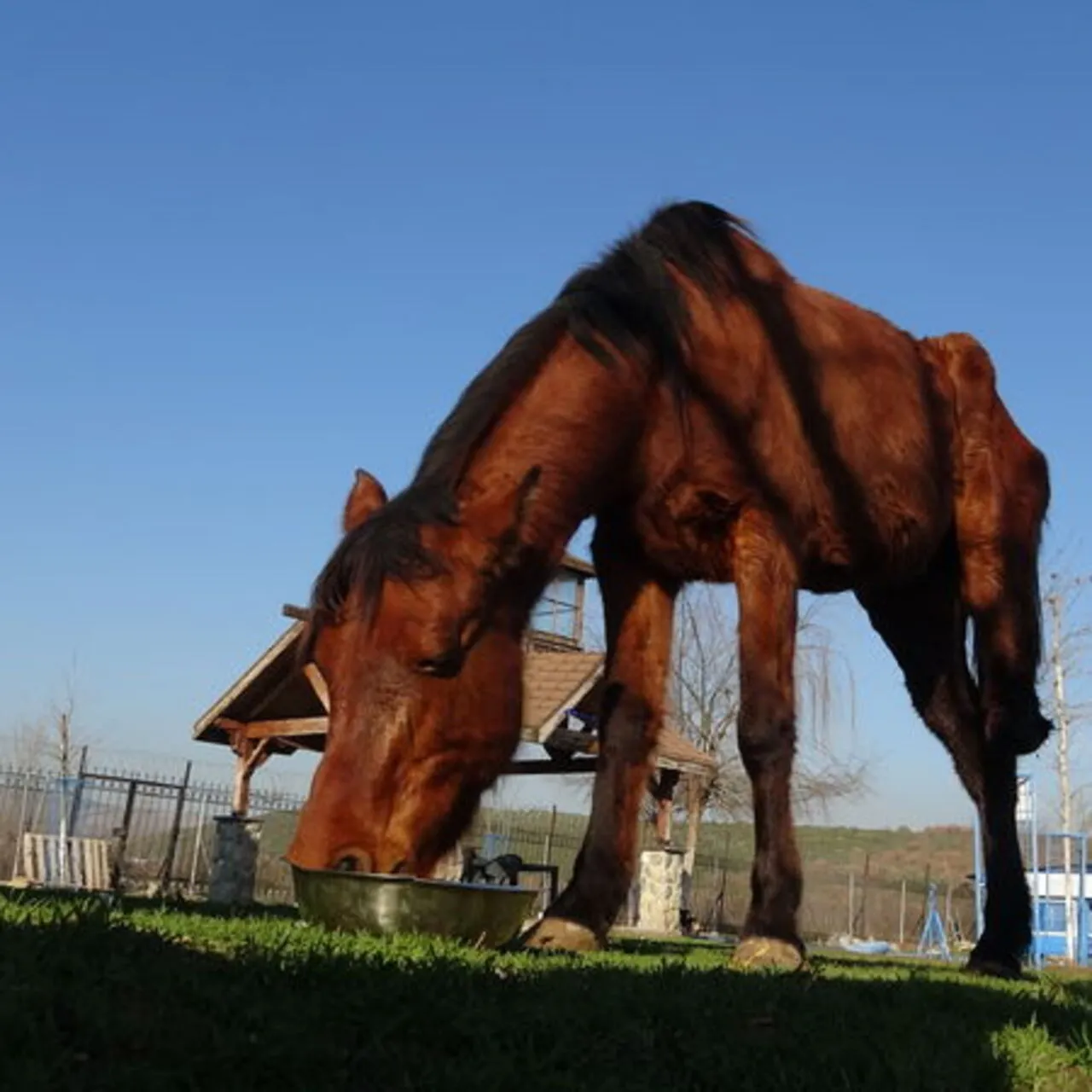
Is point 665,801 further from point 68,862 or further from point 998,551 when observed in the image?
point 998,551

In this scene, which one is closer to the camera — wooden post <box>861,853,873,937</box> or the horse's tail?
the horse's tail

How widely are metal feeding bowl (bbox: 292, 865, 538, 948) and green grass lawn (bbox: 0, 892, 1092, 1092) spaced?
0.35 feet

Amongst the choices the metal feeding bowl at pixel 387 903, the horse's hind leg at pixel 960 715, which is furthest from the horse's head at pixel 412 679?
the horse's hind leg at pixel 960 715

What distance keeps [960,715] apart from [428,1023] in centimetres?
501

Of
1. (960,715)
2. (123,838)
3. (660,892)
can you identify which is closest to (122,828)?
(123,838)

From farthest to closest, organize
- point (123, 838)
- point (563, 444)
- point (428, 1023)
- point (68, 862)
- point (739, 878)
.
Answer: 1. point (739, 878)
2. point (68, 862)
3. point (123, 838)
4. point (563, 444)
5. point (428, 1023)

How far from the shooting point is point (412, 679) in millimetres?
4176

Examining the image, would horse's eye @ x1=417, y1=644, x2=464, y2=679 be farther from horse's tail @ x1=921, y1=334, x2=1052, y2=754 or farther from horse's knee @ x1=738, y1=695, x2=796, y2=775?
horse's tail @ x1=921, y1=334, x2=1052, y2=754

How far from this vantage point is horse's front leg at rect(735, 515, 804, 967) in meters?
4.61

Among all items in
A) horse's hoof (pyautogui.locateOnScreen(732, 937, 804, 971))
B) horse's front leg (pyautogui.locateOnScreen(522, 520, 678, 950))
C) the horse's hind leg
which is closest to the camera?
horse's hoof (pyautogui.locateOnScreen(732, 937, 804, 971))

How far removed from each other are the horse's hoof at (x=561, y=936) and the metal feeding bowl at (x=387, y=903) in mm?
862

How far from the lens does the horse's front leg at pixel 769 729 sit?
4613mm

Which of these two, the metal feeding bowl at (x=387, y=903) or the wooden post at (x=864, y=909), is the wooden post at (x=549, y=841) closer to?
the wooden post at (x=864, y=909)

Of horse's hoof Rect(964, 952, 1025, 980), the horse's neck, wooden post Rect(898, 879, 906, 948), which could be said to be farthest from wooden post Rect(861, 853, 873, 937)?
the horse's neck
